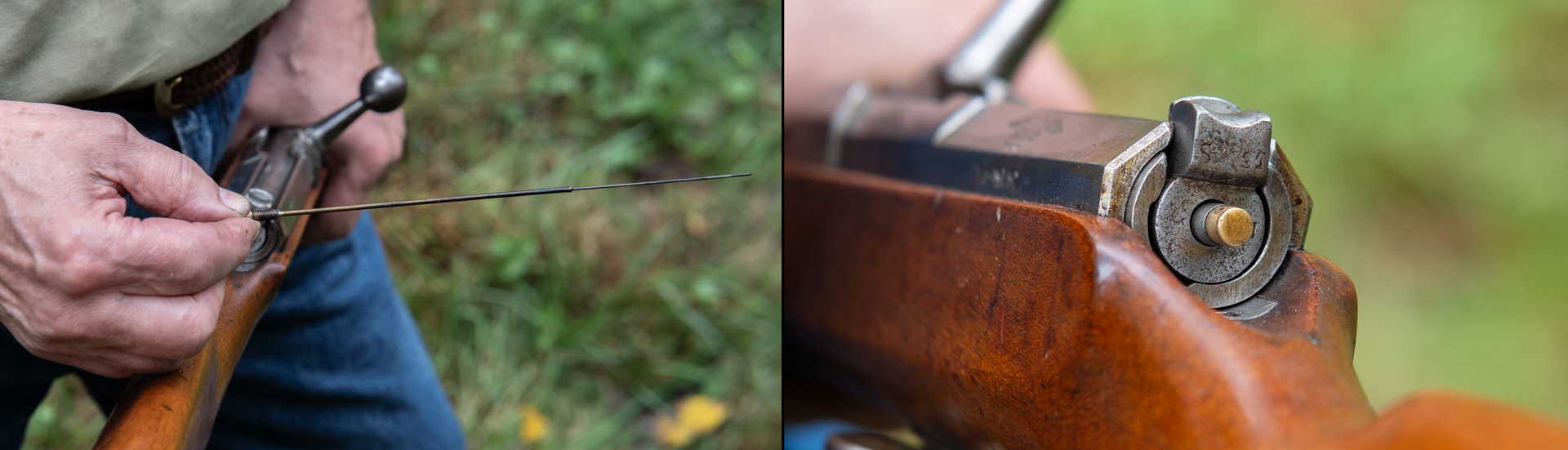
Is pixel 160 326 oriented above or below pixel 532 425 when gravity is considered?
above

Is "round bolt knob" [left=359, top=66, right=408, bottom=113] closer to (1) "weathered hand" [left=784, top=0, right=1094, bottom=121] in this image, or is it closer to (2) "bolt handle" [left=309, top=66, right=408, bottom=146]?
(2) "bolt handle" [left=309, top=66, right=408, bottom=146]

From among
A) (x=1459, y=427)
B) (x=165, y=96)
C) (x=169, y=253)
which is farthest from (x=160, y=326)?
(x=1459, y=427)

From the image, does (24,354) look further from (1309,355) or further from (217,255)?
(1309,355)

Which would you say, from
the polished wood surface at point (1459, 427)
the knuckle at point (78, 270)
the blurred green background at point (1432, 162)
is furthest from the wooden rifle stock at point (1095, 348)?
the blurred green background at point (1432, 162)

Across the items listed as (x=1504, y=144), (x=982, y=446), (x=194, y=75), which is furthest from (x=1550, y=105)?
(x=194, y=75)

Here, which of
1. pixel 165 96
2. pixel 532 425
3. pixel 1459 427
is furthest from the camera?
pixel 532 425

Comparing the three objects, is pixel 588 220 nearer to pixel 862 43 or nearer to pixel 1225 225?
pixel 862 43

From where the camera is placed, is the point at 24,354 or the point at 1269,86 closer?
the point at 24,354
